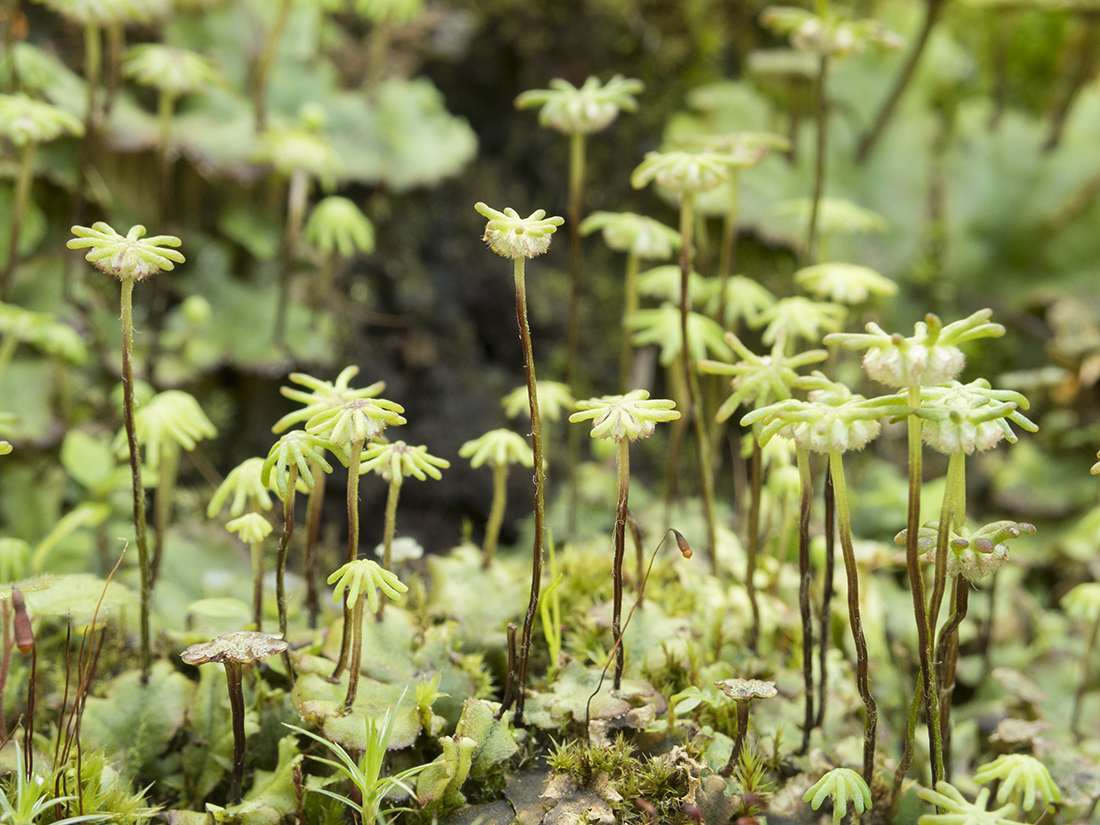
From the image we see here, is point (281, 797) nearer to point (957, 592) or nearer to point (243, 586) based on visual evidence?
point (243, 586)

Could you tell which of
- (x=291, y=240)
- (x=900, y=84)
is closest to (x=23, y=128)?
(x=291, y=240)

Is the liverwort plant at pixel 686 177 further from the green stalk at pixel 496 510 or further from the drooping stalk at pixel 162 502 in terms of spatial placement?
the drooping stalk at pixel 162 502

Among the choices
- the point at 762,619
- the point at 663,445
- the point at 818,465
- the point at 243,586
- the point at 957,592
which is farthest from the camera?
the point at 663,445

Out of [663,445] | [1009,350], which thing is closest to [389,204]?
[663,445]

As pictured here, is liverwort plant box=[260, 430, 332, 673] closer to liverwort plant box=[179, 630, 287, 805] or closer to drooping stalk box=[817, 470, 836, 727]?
liverwort plant box=[179, 630, 287, 805]

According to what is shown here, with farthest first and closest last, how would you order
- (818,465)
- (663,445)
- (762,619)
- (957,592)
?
1. (663,445)
2. (818,465)
3. (762,619)
4. (957,592)

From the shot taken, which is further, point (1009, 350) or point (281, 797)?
point (1009, 350)

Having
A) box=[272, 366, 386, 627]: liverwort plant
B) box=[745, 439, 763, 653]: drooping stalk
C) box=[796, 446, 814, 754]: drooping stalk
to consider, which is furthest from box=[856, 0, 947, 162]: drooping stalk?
box=[272, 366, 386, 627]: liverwort plant
